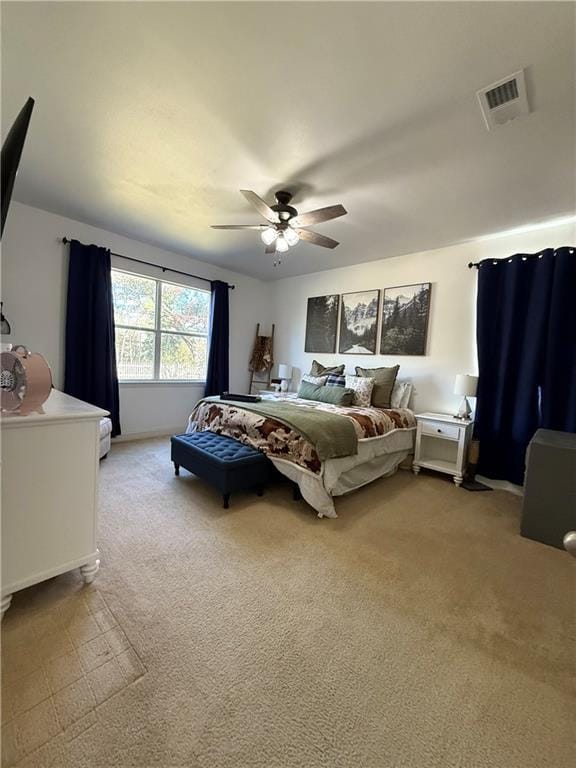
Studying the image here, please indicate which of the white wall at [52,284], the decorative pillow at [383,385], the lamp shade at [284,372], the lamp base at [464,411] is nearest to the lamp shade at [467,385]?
the lamp base at [464,411]

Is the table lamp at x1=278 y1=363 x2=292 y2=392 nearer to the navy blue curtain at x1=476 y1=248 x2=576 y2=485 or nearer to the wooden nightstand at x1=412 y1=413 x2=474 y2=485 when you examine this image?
the wooden nightstand at x1=412 y1=413 x2=474 y2=485

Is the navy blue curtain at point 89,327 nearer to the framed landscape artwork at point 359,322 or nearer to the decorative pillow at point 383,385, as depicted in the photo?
the framed landscape artwork at point 359,322

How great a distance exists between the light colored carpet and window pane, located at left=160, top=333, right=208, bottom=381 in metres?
2.72

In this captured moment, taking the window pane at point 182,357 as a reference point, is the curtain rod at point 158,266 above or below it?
above

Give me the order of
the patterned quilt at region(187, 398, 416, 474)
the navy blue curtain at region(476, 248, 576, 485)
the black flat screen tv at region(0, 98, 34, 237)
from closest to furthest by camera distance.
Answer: the black flat screen tv at region(0, 98, 34, 237), the patterned quilt at region(187, 398, 416, 474), the navy blue curtain at region(476, 248, 576, 485)

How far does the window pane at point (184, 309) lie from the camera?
176 inches

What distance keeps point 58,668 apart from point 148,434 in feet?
11.2

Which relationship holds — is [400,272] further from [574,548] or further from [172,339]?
[574,548]

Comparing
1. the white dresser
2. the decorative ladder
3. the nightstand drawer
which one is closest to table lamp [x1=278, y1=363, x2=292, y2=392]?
the decorative ladder

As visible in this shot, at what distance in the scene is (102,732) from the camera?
953 mm

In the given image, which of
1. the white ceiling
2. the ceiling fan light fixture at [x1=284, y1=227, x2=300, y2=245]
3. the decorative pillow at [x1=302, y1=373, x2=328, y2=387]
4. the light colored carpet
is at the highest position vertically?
the white ceiling

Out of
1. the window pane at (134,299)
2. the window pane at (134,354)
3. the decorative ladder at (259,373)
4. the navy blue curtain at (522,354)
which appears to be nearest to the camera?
the navy blue curtain at (522,354)

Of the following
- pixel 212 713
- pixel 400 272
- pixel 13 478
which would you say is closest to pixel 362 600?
pixel 212 713

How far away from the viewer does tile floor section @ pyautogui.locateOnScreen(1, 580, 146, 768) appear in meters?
0.96
